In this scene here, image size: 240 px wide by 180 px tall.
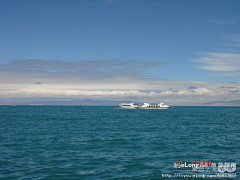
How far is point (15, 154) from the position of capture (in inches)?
1076

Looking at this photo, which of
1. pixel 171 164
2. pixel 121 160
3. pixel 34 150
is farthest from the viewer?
pixel 34 150

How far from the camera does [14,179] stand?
61.2 ft

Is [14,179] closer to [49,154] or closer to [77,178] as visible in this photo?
[77,178]

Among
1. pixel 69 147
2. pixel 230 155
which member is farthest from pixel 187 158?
pixel 69 147

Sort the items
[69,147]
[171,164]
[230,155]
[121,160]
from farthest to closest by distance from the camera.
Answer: [69,147] < [230,155] < [121,160] < [171,164]

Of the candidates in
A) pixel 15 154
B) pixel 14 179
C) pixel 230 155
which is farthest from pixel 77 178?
→ pixel 230 155

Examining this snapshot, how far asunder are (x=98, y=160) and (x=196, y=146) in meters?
15.6

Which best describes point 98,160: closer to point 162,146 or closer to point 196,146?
point 162,146

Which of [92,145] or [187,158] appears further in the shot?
[92,145]

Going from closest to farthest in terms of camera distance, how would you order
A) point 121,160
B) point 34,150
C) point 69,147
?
point 121,160
point 34,150
point 69,147

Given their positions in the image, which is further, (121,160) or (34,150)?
(34,150)

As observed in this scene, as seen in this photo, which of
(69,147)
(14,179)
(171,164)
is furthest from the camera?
(69,147)

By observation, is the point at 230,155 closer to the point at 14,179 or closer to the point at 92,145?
the point at 92,145

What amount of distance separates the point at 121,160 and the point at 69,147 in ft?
33.6
